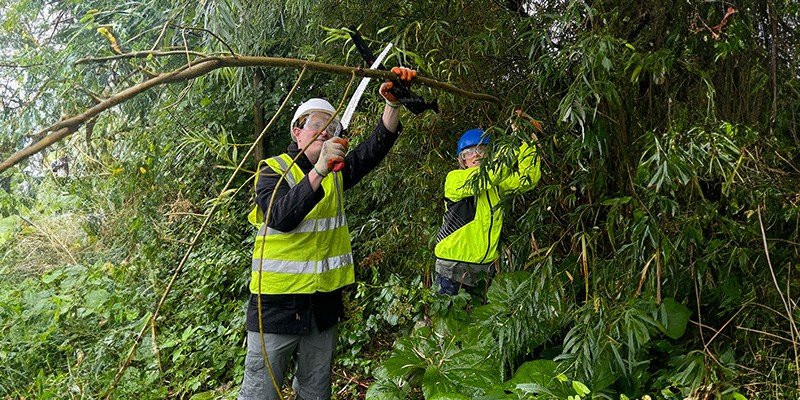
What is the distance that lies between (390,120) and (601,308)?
119cm

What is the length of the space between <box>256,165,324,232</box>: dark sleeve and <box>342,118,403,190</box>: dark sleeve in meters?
0.38

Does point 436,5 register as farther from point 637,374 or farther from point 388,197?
point 637,374

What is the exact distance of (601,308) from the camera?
1947 mm

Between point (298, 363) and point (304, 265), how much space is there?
1.72ft

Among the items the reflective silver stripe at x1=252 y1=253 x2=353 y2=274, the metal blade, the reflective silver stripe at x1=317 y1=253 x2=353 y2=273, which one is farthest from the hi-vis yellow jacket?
the metal blade

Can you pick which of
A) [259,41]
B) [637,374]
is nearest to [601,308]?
[637,374]

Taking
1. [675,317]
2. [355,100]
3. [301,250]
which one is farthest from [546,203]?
[301,250]

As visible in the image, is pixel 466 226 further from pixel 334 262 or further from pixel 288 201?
pixel 288 201

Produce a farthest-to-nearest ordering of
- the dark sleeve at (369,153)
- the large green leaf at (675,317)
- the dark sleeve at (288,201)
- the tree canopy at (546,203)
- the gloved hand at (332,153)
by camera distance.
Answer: the dark sleeve at (369,153) → the dark sleeve at (288,201) → the gloved hand at (332,153) → the large green leaf at (675,317) → the tree canopy at (546,203)

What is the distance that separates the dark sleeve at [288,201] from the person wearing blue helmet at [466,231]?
2.25 feet

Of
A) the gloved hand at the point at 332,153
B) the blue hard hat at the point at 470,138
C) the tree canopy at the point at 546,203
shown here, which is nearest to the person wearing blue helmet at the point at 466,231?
the blue hard hat at the point at 470,138

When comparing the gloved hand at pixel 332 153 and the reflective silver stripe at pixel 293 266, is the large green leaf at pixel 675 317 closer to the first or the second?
the gloved hand at pixel 332 153

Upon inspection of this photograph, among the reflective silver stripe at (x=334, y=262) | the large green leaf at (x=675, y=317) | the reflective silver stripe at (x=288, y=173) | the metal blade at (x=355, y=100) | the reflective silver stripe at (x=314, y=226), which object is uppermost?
the metal blade at (x=355, y=100)

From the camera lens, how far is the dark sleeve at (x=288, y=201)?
7.59ft
